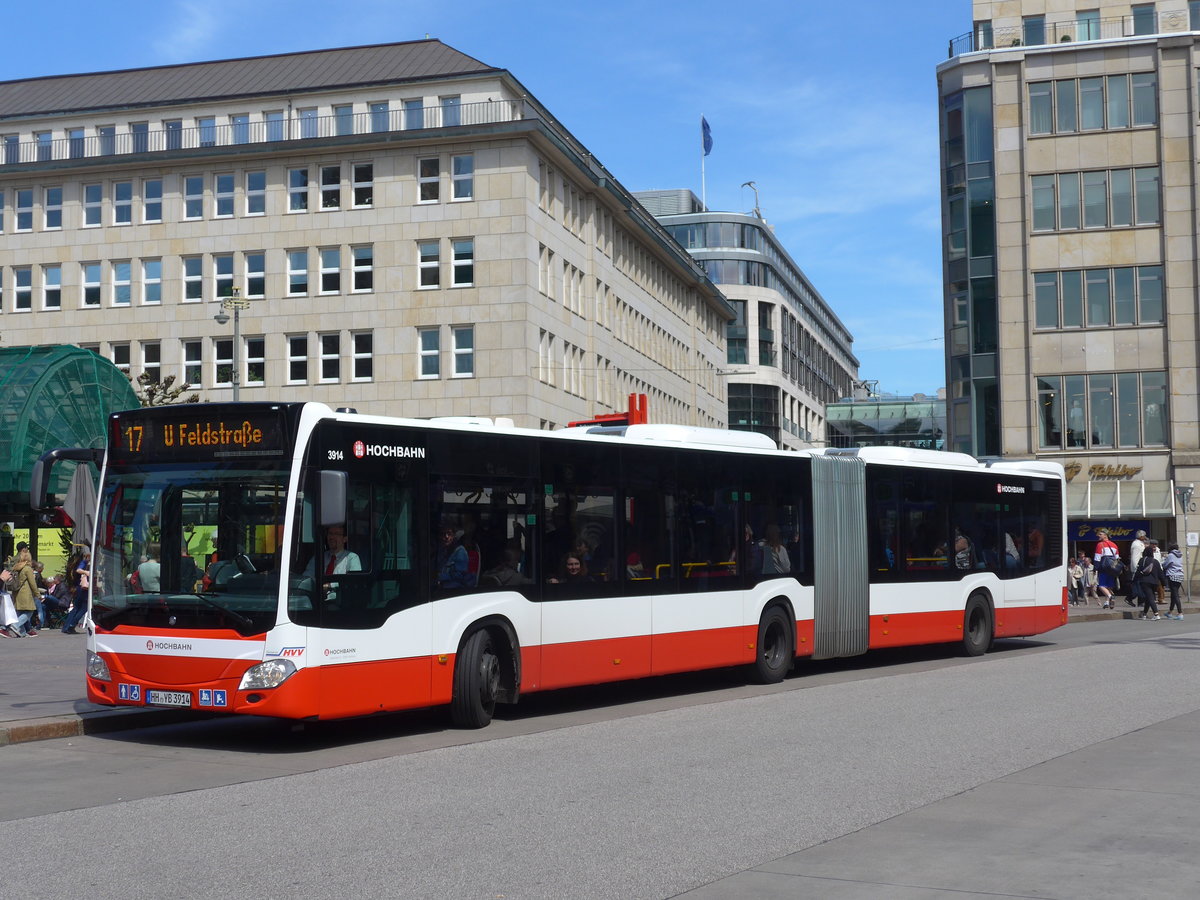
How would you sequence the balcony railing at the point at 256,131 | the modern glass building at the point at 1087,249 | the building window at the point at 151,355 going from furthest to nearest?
the building window at the point at 151,355, the balcony railing at the point at 256,131, the modern glass building at the point at 1087,249

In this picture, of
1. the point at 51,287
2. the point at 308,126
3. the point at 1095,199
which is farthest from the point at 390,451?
the point at 51,287

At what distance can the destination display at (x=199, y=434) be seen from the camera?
474 inches

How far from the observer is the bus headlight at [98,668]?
12.4m

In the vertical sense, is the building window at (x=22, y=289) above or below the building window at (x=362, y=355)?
above

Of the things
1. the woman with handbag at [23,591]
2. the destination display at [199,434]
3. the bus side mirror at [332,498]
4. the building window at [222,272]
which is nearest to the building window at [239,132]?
the building window at [222,272]

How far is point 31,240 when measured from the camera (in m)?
62.6

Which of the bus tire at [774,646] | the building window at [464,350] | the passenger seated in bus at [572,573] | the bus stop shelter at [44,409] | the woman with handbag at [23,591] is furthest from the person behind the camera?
the building window at [464,350]

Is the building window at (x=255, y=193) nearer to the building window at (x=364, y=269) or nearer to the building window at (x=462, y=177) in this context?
the building window at (x=364, y=269)

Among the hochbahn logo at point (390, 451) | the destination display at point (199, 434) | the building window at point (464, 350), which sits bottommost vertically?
the hochbahn logo at point (390, 451)

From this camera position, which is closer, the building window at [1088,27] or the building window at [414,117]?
the building window at [1088,27]

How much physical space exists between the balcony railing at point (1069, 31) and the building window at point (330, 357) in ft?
82.7

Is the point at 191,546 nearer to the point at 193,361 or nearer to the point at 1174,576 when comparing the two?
the point at 1174,576

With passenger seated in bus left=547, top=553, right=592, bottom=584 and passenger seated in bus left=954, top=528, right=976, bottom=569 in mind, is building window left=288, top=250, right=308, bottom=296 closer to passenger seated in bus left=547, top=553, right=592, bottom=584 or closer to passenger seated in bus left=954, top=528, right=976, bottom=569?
passenger seated in bus left=954, top=528, right=976, bottom=569

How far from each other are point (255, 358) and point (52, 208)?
36.4 ft
